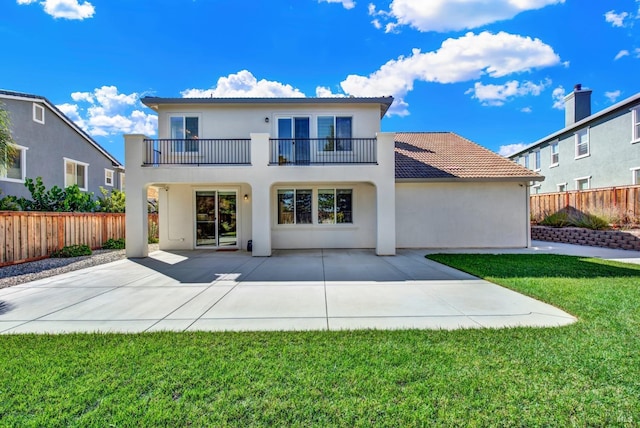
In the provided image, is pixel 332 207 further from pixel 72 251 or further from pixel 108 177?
pixel 108 177

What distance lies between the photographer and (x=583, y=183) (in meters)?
18.1

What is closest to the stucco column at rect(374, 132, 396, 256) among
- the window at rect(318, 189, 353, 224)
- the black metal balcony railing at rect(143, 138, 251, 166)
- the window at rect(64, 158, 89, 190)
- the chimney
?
the window at rect(318, 189, 353, 224)

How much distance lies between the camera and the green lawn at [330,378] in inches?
88.1

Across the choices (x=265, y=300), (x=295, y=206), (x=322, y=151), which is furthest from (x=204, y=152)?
(x=265, y=300)

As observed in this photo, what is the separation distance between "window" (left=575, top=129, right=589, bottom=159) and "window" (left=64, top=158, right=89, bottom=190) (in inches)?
1217

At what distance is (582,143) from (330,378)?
75.9 ft

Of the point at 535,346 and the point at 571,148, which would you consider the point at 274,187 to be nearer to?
the point at 535,346

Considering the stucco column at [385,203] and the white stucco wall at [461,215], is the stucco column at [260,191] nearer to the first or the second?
the stucco column at [385,203]

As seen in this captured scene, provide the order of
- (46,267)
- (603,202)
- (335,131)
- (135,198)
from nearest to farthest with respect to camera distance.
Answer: (46,267) → (135,198) → (335,131) → (603,202)

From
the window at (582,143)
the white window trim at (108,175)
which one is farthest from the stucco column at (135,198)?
the window at (582,143)

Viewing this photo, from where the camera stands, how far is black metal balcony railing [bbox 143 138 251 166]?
11.4 meters

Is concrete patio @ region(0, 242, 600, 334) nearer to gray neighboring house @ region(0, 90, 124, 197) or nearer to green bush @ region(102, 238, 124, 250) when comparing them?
green bush @ region(102, 238, 124, 250)

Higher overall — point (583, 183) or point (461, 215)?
point (583, 183)

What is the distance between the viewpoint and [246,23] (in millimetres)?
12703
